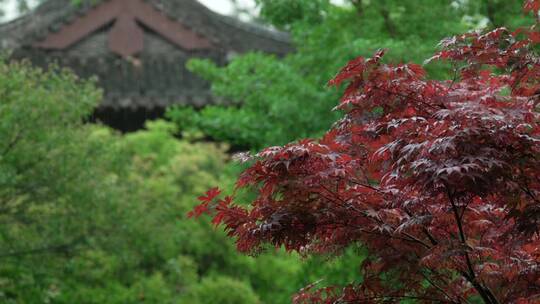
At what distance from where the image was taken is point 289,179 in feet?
15.0

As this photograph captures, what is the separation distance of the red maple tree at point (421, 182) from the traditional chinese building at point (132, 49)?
11527 mm


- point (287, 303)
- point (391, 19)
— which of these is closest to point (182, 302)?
point (287, 303)

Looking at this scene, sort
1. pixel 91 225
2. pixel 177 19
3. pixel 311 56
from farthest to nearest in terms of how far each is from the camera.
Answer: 1. pixel 177 19
2. pixel 311 56
3. pixel 91 225

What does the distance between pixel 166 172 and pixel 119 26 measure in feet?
16.8

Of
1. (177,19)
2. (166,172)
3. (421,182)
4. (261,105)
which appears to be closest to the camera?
(421,182)

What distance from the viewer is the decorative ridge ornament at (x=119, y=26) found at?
17.1m

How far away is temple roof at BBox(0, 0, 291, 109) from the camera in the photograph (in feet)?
54.7

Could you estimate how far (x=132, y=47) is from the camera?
56.4 ft

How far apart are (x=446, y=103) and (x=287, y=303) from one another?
7.26m

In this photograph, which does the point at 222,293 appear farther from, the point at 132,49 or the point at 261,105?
the point at 132,49

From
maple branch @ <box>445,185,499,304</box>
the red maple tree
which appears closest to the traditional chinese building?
the red maple tree

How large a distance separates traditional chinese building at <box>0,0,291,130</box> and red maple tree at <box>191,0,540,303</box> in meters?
11.5

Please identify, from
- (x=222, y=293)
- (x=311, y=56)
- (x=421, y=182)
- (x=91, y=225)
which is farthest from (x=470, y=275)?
(x=222, y=293)

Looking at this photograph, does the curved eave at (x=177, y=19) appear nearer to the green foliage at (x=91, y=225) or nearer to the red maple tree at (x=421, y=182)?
the green foliage at (x=91, y=225)
